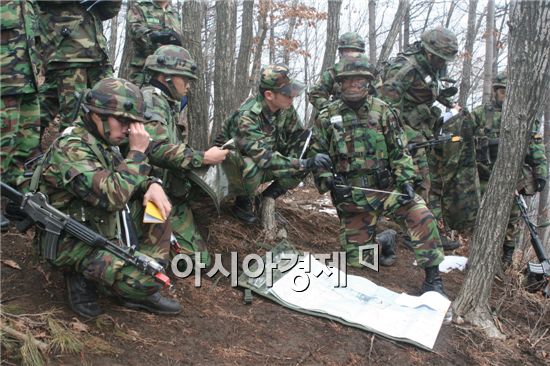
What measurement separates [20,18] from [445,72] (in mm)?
4693

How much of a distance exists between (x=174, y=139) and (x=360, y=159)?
1806 mm

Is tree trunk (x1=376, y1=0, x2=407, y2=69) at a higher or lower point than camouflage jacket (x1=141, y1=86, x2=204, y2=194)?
higher

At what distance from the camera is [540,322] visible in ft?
14.3

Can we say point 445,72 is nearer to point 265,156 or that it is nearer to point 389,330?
point 265,156

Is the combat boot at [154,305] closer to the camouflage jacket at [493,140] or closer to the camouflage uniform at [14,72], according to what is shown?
the camouflage uniform at [14,72]

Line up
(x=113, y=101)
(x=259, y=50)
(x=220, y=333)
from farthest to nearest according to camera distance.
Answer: (x=259, y=50), (x=220, y=333), (x=113, y=101)

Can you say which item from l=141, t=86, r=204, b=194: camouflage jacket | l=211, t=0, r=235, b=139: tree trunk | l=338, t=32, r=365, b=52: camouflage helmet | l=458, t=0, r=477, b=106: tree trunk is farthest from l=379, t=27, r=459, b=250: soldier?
l=458, t=0, r=477, b=106: tree trunk

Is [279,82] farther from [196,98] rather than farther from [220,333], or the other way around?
[220,333]

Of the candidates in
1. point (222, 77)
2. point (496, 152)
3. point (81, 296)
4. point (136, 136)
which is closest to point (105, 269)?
point (81, 296)

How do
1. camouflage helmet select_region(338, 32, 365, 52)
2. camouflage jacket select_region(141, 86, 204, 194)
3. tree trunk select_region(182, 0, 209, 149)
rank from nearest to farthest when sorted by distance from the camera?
camouflage jacket select_region(141, 86, 204, 194) < tree trunk select_region(182, 0, 209, 149) < camouflage helmet select_region(338, 32, 365, 52)

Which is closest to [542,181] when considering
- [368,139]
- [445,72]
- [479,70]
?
[445,72]

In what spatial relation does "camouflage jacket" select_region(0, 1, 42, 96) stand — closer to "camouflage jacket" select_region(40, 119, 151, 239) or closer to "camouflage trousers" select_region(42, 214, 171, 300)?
"camouflage jacket" select_region(40, 119, 151, 239)

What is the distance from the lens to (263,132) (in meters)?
4.91

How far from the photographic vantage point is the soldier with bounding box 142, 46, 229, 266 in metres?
4.10
